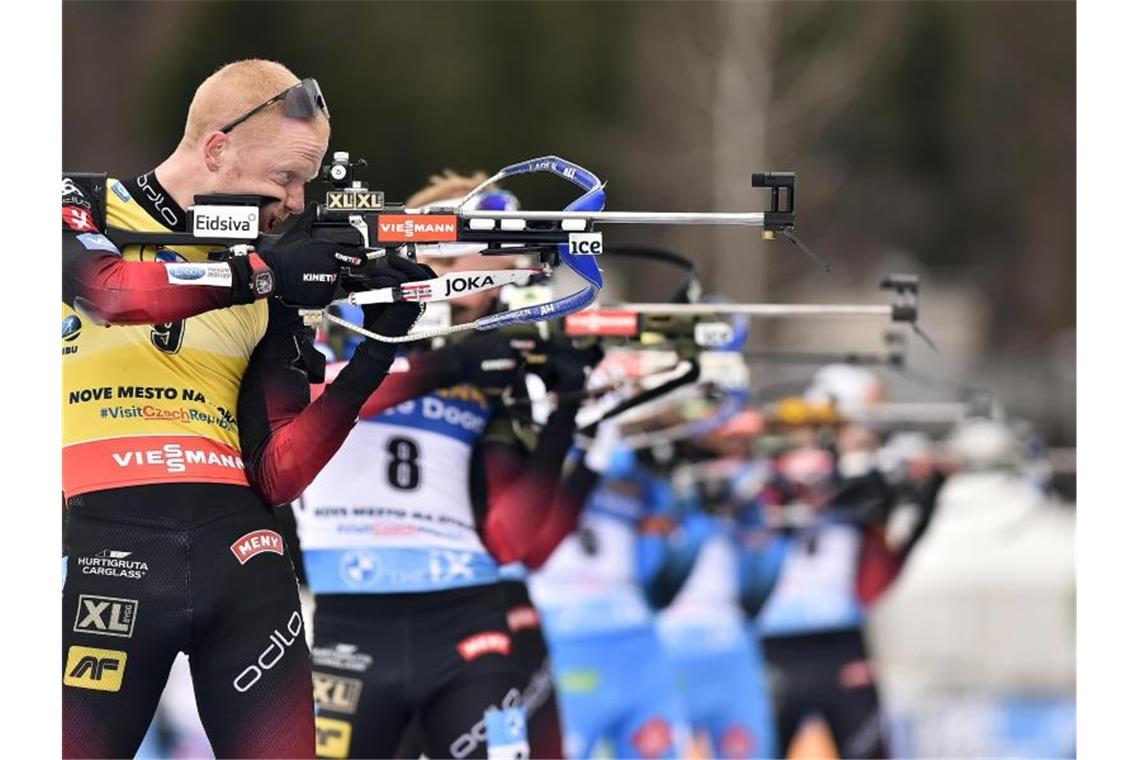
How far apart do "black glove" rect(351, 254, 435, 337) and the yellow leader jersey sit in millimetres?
339

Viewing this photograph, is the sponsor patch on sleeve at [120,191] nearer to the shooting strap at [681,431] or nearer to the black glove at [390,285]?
the black glove at [390,285]

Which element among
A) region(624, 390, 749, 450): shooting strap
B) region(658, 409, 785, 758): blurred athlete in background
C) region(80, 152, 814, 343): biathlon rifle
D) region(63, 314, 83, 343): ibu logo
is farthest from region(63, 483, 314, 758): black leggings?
region(658, 409, 785, 758): blurred athlete in background

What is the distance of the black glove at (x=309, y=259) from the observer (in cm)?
470

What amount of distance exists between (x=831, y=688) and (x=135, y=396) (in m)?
6.81

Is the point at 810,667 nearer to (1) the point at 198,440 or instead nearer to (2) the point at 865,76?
(1) the point at 198,440

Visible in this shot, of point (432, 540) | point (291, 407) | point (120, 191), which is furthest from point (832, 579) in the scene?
point (120, 191)

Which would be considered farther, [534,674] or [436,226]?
[534,674]

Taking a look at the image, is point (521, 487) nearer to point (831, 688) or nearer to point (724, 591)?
point (831, 688)

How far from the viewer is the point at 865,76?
102 feet

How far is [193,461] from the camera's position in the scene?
488 centimetres

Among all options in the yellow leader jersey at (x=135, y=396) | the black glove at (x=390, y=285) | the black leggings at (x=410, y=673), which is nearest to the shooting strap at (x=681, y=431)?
the black leggings at (x=410, y=673)

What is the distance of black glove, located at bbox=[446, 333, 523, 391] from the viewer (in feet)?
22.3
